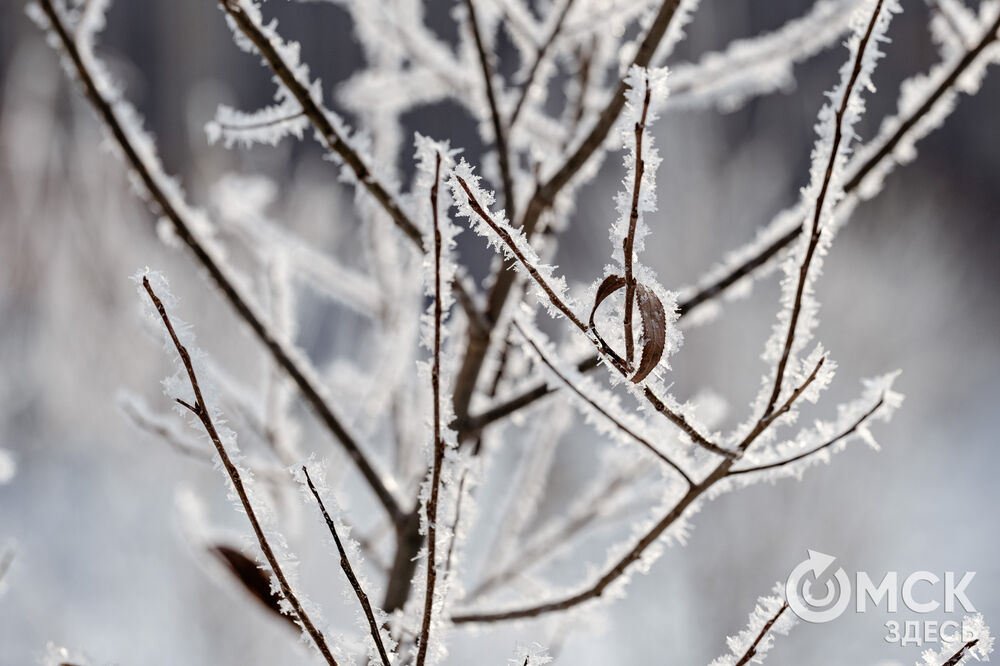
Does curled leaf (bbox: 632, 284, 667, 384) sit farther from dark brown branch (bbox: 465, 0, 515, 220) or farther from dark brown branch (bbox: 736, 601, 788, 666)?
dark brown branch (bbox: 465, 0, 515, 220)

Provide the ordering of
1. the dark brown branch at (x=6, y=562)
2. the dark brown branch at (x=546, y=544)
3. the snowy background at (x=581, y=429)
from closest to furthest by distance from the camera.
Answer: the dark brown branch at (x=6, y=562)
the dark brown branch at (x=546, y=544)
the snowy background at (x=581, y=429)

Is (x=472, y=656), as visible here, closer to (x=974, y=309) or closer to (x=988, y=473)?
(x=988, y=473)

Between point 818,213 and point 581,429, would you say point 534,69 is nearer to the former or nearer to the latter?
point 818,213

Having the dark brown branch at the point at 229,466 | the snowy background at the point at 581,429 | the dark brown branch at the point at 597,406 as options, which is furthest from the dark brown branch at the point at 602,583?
the snowy background at the point at 581,429

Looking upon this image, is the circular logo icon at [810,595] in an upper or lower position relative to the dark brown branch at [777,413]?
lower

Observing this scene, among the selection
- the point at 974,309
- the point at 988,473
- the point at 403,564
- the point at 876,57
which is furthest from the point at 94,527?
the point at 974,309

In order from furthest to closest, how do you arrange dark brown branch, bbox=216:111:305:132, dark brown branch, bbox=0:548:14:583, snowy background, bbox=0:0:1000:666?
snowy background, bbox=0:0:1000:666 < dark brown branch, bbox=0:548:14:583 < dark brown branch, bbox=216:111:305:132

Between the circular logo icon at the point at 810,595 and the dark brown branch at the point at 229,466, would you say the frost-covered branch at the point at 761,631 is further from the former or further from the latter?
the dark brown branch at the point at 229,466

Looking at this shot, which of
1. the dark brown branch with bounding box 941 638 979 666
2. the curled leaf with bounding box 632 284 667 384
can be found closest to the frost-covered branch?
the dark brown branch with bounding box 941 638 979 666
